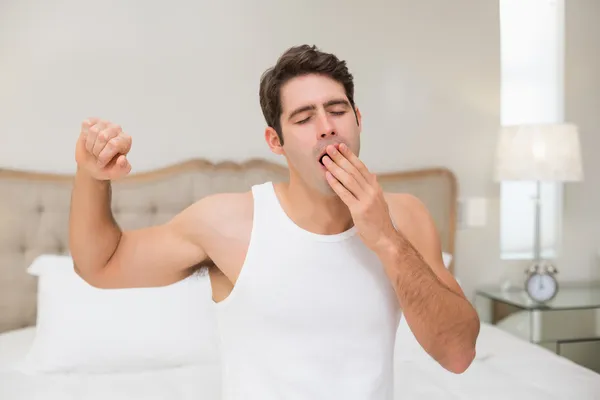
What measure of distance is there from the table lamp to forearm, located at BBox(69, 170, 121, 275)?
201 centimetres

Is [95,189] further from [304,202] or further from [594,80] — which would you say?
[594,80]

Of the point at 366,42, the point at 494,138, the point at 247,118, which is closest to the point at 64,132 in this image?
the point at 247,118

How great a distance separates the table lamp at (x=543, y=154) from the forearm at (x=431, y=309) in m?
1.76

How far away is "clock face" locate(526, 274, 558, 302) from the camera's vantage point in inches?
104

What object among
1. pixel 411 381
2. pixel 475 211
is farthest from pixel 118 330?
pixel 475 211

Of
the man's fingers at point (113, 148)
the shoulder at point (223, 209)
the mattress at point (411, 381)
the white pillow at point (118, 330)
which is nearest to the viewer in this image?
Answer: the man's fingers at point (113, 148)

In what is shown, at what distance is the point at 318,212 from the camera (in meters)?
1.08

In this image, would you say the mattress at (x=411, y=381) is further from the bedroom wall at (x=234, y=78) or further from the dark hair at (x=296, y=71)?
the dark hair at (x=296, y=71)

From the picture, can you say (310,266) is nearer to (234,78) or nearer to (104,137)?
(104,137)

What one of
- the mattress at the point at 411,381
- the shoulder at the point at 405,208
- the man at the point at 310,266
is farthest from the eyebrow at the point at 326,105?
the mattress at the point at 411,381

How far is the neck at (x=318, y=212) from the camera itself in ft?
3.54

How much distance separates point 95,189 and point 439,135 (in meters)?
2.09

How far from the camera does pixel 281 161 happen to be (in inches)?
104

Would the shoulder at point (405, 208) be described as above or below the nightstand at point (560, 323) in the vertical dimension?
above
